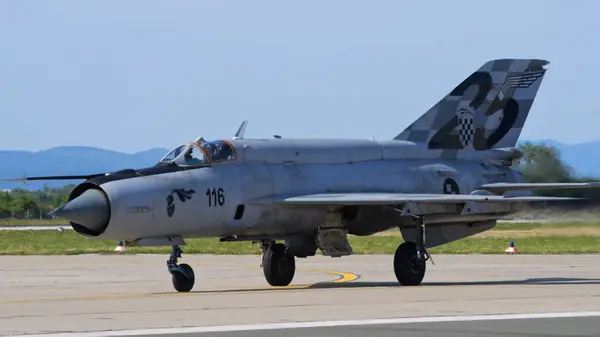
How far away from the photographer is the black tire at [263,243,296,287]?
75.4 ft

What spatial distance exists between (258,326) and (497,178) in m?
12.7

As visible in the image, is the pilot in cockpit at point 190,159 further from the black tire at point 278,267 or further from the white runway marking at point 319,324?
the white runway marking at point 319,324

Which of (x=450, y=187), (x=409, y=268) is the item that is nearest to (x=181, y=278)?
(x=409, y=268)

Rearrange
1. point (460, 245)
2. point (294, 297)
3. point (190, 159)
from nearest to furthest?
point (294, 297) → point (190, 159) → point (460, 245)

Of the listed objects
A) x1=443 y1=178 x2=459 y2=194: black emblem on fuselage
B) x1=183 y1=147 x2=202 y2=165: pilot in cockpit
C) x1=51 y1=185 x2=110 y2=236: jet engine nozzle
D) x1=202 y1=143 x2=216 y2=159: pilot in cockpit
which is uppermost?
x1=202 y1=143 x2=216 y2=159: pilot in cockpit

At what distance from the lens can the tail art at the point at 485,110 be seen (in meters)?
24.8

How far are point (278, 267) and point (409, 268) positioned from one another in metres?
2.78

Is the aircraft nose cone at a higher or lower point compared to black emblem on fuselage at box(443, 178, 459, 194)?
lower

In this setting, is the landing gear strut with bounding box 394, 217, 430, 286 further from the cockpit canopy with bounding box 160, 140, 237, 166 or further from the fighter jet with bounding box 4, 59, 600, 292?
the cockpit canopy with bounding box 160, 140, 237, 166

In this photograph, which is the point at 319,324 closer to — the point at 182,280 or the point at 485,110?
the point at 182,280

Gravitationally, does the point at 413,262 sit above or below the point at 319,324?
above

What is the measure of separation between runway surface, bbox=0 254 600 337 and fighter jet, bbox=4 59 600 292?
3.47 ft

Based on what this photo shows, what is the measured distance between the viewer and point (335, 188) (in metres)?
22.5

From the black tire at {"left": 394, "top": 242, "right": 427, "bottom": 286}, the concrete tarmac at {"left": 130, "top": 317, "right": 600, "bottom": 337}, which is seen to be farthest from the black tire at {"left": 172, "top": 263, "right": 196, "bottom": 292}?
the concrete tarmac at {"left": 130, "top": 317, "right": 600, "bottom": 337}
